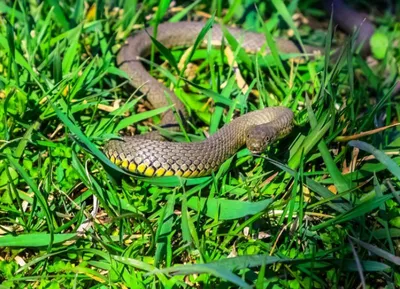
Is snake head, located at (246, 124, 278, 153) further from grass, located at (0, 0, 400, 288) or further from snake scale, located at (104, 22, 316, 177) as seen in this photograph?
grass, located at (0, 0, 400, 288)

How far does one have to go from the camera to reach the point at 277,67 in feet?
18.1

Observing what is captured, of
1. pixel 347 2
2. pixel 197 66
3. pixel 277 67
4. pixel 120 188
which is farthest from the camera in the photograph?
pixel 347 2

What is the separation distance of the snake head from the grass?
0.35 ft

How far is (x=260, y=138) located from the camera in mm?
4461

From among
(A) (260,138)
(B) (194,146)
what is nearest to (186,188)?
(B) (194,146)

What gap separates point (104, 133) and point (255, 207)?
4.64ft

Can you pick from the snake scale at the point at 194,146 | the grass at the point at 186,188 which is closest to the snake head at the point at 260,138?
the snake scale at the point at 194,146

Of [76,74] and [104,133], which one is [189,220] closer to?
[104,133]

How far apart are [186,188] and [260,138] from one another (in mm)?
627

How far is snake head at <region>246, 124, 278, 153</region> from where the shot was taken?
4.46 meters

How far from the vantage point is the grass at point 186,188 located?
3.82m

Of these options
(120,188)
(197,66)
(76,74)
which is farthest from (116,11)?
(120,188)

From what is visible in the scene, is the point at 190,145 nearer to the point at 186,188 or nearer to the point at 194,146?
the point at 194,146

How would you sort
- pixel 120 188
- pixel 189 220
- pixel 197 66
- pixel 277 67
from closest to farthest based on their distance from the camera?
pixel 189 220
pixel 120 188
pixel 277 67
pixel 197 66
